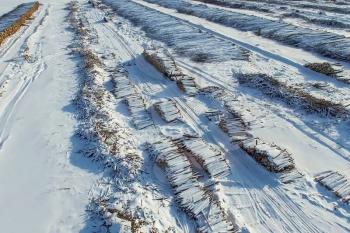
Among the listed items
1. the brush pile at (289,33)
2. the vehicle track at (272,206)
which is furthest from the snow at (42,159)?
the brush pile at (289,33)

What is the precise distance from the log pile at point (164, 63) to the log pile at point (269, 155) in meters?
5.41

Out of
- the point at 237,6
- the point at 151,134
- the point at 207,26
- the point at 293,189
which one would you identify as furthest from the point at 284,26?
the point at 293,189

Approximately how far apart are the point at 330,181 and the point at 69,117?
7572 mm

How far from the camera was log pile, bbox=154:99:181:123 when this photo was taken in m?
11.1

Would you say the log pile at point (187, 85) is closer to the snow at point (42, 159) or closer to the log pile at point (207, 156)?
the log pile at point (207, 156)

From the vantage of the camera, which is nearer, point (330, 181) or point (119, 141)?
point (330, 181)

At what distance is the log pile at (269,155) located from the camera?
847cm

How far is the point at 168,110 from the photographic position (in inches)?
449

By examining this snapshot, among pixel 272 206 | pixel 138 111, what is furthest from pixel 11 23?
pixel 272 206

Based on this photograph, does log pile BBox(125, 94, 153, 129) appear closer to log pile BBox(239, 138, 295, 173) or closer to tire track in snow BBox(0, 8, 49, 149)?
log pile BBox(239, 138, 295, 173)

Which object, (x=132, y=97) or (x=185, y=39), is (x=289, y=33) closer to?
(x=185, y=39)

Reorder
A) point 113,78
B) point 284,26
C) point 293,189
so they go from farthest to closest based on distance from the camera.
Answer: point 284,26, point 113,78, point 293,189

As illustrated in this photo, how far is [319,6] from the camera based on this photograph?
26547 millimetres

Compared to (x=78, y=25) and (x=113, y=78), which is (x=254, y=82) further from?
(x=78, y=25)
